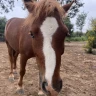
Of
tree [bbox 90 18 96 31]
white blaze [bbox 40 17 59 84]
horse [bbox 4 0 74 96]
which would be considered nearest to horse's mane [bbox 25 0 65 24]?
horse [bbox 4 0 74 96]

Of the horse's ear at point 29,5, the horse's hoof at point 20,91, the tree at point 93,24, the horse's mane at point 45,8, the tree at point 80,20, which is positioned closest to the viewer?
the horse's mane at point 45,8

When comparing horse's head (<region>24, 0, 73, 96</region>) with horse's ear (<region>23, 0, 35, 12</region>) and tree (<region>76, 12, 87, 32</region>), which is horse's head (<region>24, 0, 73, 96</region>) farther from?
tree (<region>76, 12, 87, 32</region>)

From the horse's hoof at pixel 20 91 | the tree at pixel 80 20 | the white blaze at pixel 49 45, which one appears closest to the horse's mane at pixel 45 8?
the white blaze at pixel 49 45

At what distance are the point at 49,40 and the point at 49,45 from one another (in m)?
0.07

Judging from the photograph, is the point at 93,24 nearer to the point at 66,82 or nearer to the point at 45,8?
the point at 66,82

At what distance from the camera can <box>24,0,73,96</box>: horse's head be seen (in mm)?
2529

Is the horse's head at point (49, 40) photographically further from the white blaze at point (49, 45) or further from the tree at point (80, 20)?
the tree at point (80, 20)

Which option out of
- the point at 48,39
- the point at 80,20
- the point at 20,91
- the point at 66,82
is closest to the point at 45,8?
the point at 48,39

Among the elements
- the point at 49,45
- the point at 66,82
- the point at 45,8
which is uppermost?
the point at 45,8

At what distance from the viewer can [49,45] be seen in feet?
8.61

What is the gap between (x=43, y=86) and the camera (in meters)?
2.56

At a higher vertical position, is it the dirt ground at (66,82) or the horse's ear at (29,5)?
the horse's ear at (29,5)

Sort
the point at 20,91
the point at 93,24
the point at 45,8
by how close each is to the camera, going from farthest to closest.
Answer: the point at 93,24, the point at 20,91, the point at 45,8

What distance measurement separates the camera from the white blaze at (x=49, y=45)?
2.52m
